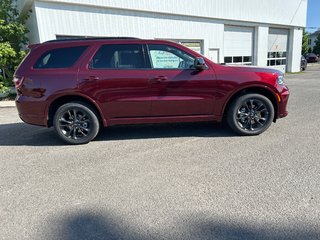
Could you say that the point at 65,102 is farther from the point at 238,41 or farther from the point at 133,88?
the point at 238,41

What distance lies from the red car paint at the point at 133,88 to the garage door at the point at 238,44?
548 inches

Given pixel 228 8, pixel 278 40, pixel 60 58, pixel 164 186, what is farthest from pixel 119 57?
pixel 278 40

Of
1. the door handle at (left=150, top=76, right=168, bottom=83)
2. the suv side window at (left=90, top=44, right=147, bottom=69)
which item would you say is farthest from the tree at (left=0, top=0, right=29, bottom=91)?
the door handle at (left=150, top=76, right=168, bottom=83)

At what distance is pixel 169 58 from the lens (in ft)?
16.8

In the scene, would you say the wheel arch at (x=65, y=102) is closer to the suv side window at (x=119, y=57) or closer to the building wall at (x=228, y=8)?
the suv side window at (x=119, y=57)

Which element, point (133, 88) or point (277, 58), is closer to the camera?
point (133, 88)

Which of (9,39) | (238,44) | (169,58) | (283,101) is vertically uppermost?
(9,39)

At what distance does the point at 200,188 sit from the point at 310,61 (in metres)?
46.6

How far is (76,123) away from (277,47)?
20.8 m

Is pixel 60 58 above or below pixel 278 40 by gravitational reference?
below

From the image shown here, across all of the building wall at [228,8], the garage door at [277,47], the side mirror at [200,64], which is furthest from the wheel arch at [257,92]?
the garage door at [277,47]

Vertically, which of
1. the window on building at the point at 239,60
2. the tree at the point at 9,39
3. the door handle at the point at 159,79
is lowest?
the door handle at the point at 159,79

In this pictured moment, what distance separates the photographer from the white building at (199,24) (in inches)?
452

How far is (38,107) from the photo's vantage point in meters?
5.01
